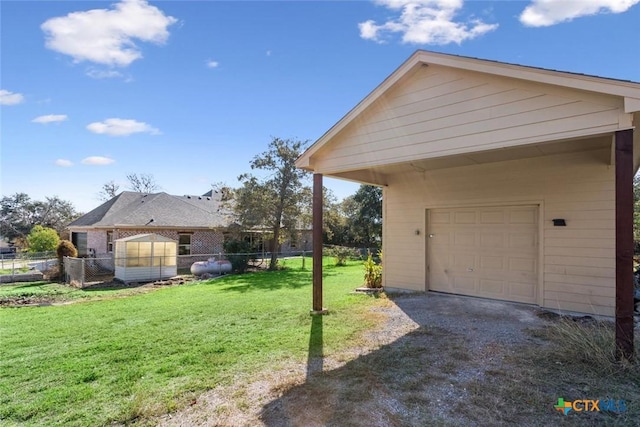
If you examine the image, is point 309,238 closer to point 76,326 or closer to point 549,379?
point 76,326

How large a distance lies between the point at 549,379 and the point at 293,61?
10401mm

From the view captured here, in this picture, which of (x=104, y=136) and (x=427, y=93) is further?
(x=104, y=136)

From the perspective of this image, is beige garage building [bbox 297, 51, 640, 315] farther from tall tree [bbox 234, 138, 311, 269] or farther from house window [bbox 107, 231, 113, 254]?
house window [bbox 107, 231, 113, 254]

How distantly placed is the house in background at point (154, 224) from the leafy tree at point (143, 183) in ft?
62.2

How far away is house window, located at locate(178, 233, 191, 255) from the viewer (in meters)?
20.3

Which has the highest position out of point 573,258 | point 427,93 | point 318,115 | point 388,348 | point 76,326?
point 318,115

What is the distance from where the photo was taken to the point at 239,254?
53.4 feet

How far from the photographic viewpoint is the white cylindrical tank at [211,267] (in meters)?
15.8

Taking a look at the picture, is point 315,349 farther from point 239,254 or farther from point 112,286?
point 239,254

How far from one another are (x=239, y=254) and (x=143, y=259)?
13.7 feet

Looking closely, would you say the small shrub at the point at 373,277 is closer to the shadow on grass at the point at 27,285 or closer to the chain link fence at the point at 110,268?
the chain link fence at the point at 110,268

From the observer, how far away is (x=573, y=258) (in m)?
6.31

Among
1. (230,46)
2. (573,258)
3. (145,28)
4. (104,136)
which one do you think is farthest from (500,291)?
(104,136)

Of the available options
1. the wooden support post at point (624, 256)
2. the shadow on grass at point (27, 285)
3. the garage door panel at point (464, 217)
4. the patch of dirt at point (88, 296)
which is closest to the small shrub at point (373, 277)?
the garage door panel at point (464, 217)
